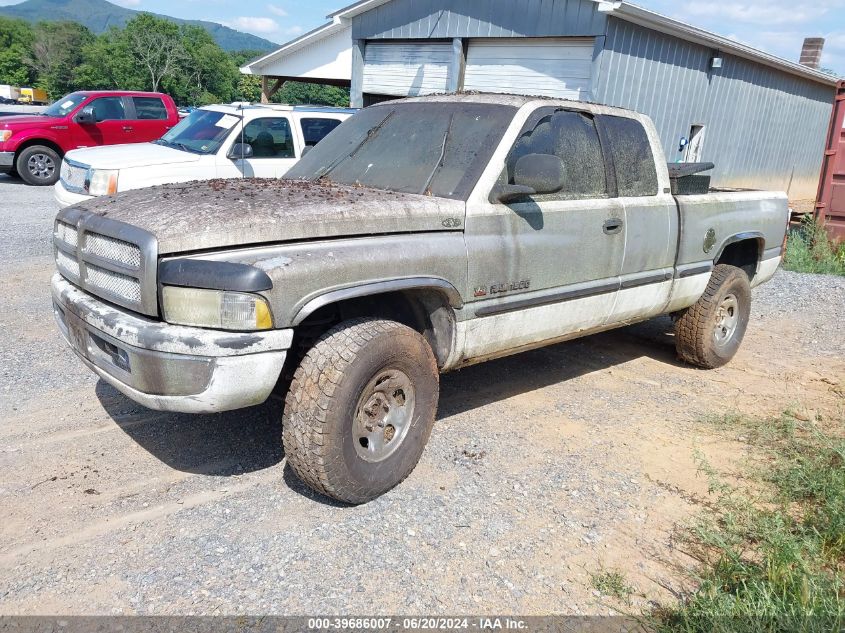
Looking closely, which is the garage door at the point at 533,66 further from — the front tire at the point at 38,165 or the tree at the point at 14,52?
the tree at the point at 14,52

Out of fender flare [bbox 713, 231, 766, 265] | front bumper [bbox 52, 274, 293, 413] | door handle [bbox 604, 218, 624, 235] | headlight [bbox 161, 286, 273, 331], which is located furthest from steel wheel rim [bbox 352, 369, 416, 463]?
fender flare [bbox 713, 231, 766, 265]

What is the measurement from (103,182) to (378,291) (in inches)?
241

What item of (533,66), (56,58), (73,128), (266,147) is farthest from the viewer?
(56,58)

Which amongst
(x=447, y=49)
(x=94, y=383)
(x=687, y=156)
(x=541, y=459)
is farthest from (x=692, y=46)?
(x=94, y=383)

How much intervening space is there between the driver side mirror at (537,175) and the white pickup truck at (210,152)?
539cm

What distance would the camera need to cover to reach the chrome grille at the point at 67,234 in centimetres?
355

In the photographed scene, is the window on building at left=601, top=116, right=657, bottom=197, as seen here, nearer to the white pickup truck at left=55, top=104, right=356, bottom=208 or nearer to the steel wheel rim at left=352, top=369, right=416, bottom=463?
the steel wheel rim at left=352, top=369, right=416, bottom=463

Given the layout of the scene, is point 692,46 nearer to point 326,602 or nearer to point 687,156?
point 687,156

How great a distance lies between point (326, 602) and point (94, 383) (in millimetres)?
2797

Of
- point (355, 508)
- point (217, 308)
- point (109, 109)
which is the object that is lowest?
point (355, 508)

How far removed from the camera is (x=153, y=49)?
8712 cm

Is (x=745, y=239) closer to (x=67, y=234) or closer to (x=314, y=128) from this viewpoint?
(x=67, y=234)

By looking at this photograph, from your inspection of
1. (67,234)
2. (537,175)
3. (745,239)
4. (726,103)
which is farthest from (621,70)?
(67,234)

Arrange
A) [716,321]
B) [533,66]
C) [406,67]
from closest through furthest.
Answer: [716,321], [533,66], [406,67]
